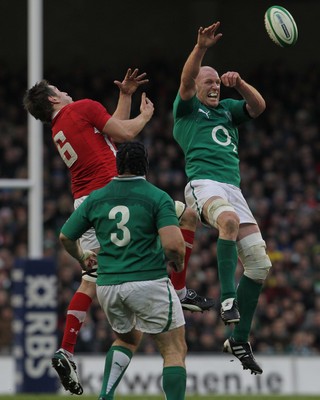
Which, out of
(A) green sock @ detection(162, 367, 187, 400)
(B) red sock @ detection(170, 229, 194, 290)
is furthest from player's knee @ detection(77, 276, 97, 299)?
(A) green sock @ detection(162, 367, 187, 400)

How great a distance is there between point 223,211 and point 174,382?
5.59ft

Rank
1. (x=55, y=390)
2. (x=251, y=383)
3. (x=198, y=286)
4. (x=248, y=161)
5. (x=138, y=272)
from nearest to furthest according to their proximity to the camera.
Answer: (x=138, y=272) → (x=55, y=390) → (x=251, y=383) → (x=198, y=286) → (x=248, y=161)

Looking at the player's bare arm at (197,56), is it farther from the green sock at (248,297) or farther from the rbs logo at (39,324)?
the rbs logo at (39,324)

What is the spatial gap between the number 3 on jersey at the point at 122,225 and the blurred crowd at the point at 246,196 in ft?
26.8

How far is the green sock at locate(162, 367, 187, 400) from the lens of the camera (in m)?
8.41

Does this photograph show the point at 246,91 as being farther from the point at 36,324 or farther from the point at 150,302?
the point at 36,324

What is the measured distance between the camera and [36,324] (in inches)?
545

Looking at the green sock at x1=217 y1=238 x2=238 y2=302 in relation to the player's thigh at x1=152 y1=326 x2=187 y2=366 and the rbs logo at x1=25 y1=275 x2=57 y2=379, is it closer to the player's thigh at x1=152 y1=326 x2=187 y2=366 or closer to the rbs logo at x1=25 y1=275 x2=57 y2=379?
the player's thigh at x1=152 y1=326 x2=187 y2=366

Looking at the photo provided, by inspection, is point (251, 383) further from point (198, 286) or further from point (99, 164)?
point (99, 164)

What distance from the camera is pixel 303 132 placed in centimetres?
2320

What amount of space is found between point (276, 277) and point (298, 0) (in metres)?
7.23

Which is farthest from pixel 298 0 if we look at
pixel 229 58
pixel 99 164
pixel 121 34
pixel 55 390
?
pixel 99 164

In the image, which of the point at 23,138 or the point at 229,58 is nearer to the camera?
the point at 23,138

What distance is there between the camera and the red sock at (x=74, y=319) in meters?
9.94
